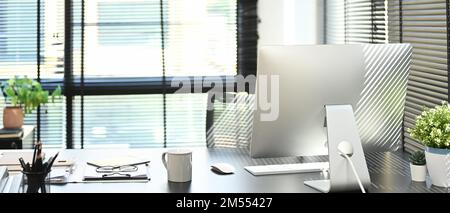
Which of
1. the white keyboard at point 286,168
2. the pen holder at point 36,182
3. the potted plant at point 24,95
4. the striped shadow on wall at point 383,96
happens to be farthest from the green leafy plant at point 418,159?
the potted plant at point 24,95

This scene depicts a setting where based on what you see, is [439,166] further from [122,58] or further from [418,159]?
[122,58]

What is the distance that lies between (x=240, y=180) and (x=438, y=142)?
2.14 feet

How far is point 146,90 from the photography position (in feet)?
14.8

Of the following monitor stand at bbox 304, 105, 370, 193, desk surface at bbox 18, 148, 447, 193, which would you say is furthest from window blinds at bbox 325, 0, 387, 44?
monitor stand at bbox 304, 105, 370, 193

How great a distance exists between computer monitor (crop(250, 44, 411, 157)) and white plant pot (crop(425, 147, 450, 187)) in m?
0.24

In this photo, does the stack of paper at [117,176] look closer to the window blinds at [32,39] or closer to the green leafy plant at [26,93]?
the green leafy plant at [26,93]

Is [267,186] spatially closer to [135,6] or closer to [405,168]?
[405,168]

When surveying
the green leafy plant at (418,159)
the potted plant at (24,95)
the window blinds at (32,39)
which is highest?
the window blinds at (32,39)

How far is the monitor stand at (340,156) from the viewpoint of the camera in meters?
1.89

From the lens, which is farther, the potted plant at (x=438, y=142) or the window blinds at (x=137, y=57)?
the window blinds at (x=137, y=57)

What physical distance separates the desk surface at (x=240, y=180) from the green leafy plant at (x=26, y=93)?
1.69m

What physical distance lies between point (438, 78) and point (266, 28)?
2005 millimetres

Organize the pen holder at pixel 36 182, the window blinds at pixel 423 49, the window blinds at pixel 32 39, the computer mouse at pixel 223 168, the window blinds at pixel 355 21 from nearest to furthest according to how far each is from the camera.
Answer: the pen holder at pixel 36 182 < the computer mouse at pixel 223 168 < the window blinds at pixel 423 49 < the window blinds at pixel 355 21 < the window blinds at pixel 32 39
